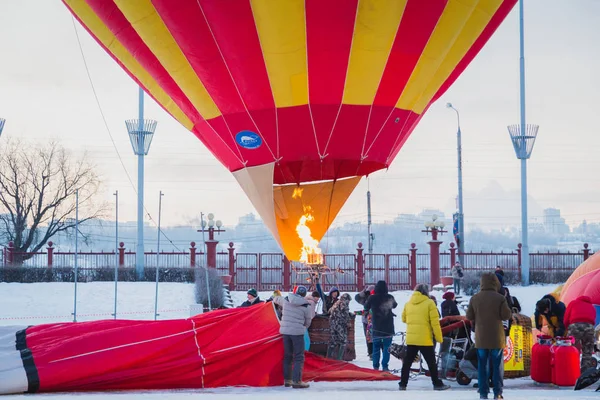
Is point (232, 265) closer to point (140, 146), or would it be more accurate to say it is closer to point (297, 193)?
point (140, 146)

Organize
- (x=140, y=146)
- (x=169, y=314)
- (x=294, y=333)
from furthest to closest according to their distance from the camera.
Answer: (x=140, y=146) < (x=169, y=314) < (x=294, y=333)

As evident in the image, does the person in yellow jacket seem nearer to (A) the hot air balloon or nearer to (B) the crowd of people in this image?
(B) the crowd of people

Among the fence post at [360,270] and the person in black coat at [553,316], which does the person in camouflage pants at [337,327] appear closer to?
the person in black coat at [553,316]

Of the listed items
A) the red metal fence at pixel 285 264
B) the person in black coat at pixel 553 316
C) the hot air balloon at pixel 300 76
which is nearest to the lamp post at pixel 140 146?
the red metal fence at pixel 285 264

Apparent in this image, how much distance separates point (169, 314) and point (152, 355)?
11.6m

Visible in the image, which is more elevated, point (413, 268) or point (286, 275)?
point (413, 268)

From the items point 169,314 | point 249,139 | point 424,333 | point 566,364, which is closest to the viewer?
point 424,333

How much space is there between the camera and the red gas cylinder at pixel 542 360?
10672 millimetres

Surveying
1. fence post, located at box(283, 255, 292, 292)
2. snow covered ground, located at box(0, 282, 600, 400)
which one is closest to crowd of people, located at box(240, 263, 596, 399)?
snow covered ground, located at box(0, 282, 600, 400)

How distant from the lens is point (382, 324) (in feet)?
39.9

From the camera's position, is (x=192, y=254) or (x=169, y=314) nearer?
(x=169, y=314)

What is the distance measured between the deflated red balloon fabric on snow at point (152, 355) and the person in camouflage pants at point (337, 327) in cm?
96

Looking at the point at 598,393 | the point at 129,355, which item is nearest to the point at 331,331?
the point at 129,355

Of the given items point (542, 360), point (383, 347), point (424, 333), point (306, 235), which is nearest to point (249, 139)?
point (306, 235)
